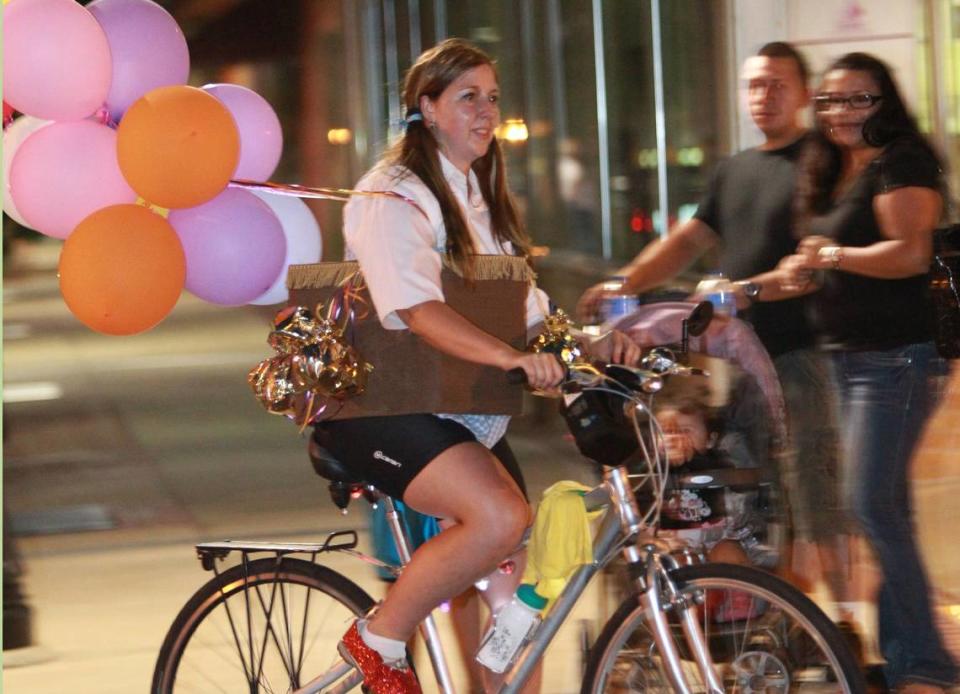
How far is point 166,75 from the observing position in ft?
13.9

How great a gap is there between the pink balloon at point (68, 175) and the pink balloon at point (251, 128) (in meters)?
0.36

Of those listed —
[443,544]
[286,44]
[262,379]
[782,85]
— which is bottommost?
[443,544]

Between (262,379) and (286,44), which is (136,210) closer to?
(262,379)

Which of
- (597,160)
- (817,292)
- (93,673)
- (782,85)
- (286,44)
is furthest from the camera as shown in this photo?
(286,44)

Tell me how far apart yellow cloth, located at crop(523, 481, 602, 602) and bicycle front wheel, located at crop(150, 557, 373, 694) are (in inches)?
19.0

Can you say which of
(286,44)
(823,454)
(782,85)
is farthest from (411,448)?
(286,44)

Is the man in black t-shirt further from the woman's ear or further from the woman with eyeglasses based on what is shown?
the woman's ear

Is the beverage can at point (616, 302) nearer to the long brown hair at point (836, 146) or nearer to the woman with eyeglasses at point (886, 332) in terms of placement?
the woman with eyeglasses at point (886, 332)

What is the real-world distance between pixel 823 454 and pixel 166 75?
7.43ft

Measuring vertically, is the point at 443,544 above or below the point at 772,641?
above

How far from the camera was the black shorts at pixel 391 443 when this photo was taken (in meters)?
3.54

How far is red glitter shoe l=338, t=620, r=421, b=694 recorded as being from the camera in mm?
3605

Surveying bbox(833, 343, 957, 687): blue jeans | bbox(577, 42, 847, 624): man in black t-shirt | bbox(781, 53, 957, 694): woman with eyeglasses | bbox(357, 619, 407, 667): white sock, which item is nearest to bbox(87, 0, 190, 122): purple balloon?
bbox(577, 42, 847, 624): man in black t-shirt

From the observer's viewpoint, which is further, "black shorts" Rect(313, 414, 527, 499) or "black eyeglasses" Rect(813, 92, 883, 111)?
"black eyeglasses" Rect(813, 92, 883, 111)
